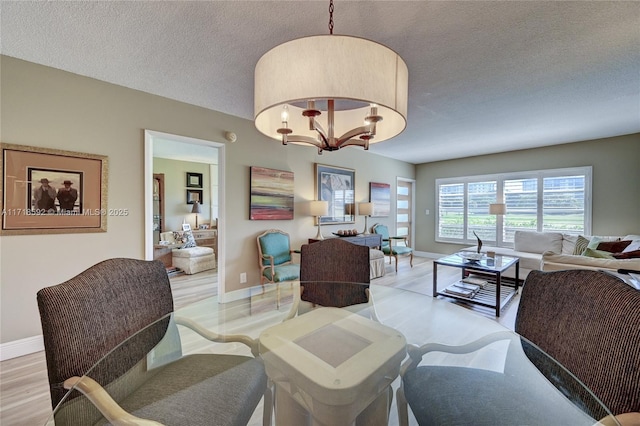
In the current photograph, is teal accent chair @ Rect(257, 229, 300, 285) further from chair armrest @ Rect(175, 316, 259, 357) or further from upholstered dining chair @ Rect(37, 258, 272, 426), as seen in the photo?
upholstered dining chair @ Rect(37, 258, 272, 426)

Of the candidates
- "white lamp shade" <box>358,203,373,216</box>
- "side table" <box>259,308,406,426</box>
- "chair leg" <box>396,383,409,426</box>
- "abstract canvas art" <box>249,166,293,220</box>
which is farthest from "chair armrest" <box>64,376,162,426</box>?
"white lamp shade" <box>358,203,373,216</box>

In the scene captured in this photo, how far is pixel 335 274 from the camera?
7.29 ft

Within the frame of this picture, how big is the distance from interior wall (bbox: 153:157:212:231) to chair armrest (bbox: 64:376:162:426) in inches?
236

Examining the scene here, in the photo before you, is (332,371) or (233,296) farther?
(233,296)

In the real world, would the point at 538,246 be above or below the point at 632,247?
below

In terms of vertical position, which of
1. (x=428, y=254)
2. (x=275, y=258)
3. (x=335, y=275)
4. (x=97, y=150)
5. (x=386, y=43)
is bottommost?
(x=428, y=254)

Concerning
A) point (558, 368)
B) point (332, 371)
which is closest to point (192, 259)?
point (332, 371)

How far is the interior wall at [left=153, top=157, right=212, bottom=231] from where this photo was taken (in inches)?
244

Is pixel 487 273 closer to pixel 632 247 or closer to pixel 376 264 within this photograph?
pixel 376 264

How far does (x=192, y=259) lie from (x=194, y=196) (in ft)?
8.15

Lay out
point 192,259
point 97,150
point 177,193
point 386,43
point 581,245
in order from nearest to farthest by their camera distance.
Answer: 1. point 386,43
2. point 97,150
3. point 581,245
4. point 192,259
5. point 177,193

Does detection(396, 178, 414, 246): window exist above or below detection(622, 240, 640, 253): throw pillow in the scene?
above

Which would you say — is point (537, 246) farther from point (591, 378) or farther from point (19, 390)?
point (19, 390)

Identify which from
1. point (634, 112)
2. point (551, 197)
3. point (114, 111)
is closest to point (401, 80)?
point (114, 111)
